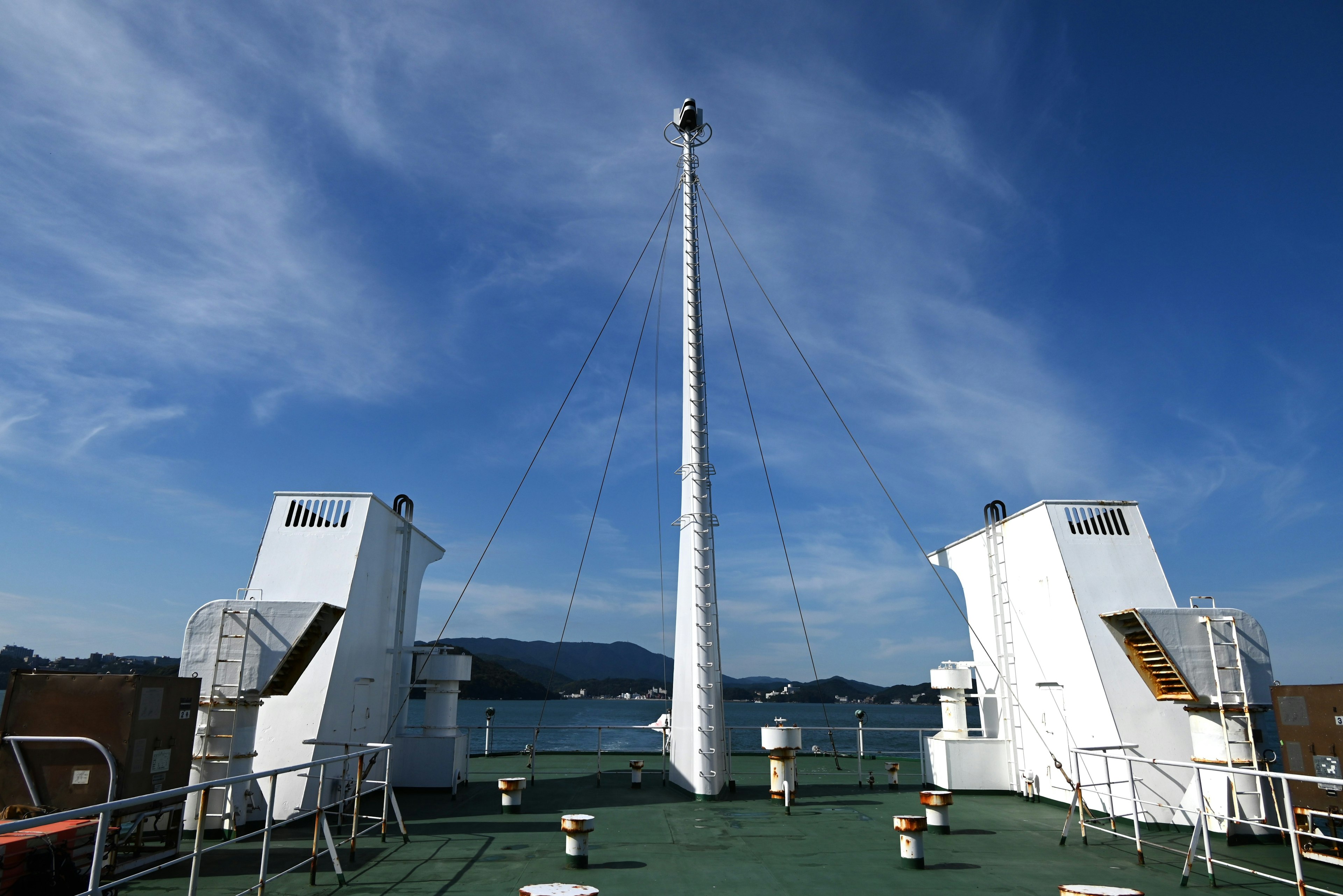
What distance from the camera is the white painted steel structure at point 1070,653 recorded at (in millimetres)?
11898

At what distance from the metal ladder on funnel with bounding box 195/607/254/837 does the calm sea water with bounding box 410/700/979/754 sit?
4369 millimetres

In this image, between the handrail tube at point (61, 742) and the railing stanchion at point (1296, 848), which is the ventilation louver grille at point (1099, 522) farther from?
the handrail tube at point (61, 742)

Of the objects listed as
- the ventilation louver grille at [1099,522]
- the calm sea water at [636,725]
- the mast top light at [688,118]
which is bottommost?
the calm sea water at [636,725]

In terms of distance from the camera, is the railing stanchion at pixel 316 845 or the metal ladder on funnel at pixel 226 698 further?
the metal ladder on funnel at pixel 226 698

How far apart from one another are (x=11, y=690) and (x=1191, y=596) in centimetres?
1492

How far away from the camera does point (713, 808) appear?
12.3 m

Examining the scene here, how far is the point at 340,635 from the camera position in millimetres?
12609

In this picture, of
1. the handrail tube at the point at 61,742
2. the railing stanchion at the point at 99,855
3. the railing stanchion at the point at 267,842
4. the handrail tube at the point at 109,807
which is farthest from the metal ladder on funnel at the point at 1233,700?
the handrail tube at the point at 61,742

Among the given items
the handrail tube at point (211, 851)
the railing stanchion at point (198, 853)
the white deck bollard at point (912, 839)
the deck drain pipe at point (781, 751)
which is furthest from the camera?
the deck drain pipe at point (781, 751)

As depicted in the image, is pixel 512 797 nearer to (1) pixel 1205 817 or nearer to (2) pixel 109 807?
(2) pixel 109 807

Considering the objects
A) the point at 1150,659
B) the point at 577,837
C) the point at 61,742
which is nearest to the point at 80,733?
the point at 61,742

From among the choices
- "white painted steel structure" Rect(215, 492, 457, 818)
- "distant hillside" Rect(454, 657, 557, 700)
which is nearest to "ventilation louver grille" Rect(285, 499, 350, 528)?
"white painted steel structure" Rect(215, 492, 457, 818)

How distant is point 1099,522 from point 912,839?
7.37m

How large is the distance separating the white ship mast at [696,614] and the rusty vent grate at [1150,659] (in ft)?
20.2
